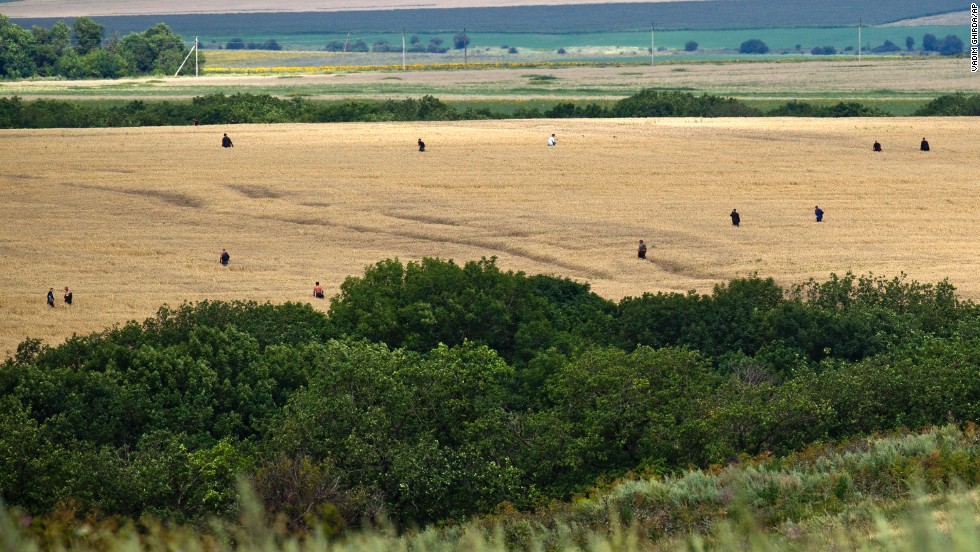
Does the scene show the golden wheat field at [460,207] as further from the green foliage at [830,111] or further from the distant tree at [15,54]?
the distant tree at [15,54]

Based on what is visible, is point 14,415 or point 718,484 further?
point 14,415

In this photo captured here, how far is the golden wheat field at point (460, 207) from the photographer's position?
59.1 meters

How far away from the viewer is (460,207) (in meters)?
73.9

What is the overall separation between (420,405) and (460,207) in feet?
145

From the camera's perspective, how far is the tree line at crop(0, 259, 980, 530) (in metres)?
26.5

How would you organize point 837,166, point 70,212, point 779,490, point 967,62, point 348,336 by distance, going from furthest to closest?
point 967,62 → point 837,166 → point 70,212 → point 348,336 → point 779,490

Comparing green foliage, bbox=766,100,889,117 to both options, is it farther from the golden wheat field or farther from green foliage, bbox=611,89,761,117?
the golden wheat field

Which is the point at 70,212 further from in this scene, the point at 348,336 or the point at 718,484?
the point at 718,484

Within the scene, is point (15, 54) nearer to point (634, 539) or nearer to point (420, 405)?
point (420, 405)

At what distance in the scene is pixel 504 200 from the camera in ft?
248

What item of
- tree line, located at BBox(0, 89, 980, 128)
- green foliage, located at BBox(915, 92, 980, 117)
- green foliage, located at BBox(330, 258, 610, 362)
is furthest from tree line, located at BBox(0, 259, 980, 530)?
green foliage, located at BBox(915, 92, 980, 117)

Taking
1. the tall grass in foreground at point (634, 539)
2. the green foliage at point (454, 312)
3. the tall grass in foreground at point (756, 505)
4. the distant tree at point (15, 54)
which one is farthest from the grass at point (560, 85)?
the tall grass in foreground at point (634, 539)

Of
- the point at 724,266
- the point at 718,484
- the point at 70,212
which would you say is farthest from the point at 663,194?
the point at 718,484

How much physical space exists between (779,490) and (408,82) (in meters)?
161
